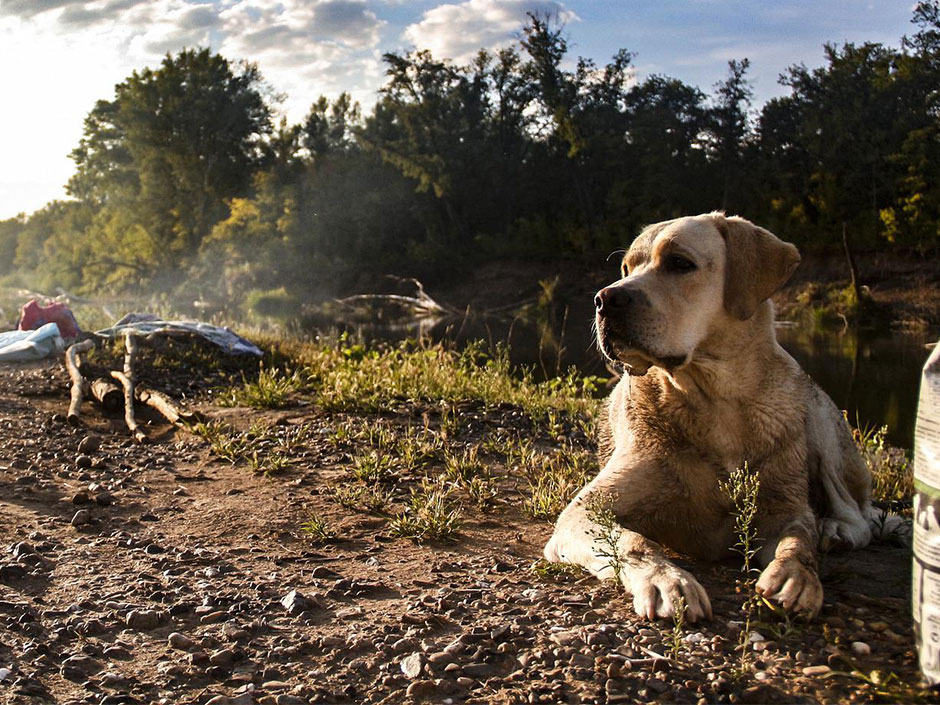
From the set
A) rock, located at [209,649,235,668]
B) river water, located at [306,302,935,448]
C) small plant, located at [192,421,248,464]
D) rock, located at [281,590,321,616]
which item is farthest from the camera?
river water, located at [306,302,935,448]

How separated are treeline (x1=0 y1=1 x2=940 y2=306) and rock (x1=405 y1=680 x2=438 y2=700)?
103 ft

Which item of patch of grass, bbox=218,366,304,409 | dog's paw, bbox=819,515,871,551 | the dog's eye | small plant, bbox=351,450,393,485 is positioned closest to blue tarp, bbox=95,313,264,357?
patch of grass, bbox=218,366,304,409

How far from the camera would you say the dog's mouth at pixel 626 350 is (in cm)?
364

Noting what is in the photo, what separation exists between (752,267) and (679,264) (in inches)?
13.6

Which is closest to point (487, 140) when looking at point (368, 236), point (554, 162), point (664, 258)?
point (554, 162)

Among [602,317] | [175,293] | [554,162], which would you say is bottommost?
[175,293]

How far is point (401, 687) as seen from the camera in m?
2.81

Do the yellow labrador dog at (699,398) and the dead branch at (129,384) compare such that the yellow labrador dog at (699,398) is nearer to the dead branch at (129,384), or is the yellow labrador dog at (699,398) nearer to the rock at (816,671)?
the rock at (816,671)

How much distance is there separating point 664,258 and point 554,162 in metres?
46.4

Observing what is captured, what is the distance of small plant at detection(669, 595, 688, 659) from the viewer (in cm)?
280

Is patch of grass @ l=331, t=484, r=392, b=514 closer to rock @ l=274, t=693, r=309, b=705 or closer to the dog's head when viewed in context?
the dog's head

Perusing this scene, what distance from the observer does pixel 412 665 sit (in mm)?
2906

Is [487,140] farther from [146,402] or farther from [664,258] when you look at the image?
[664,258]

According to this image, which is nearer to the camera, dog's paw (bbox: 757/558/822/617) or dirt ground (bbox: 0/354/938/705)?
dirt ground (bbox: 0/354/938/705)
